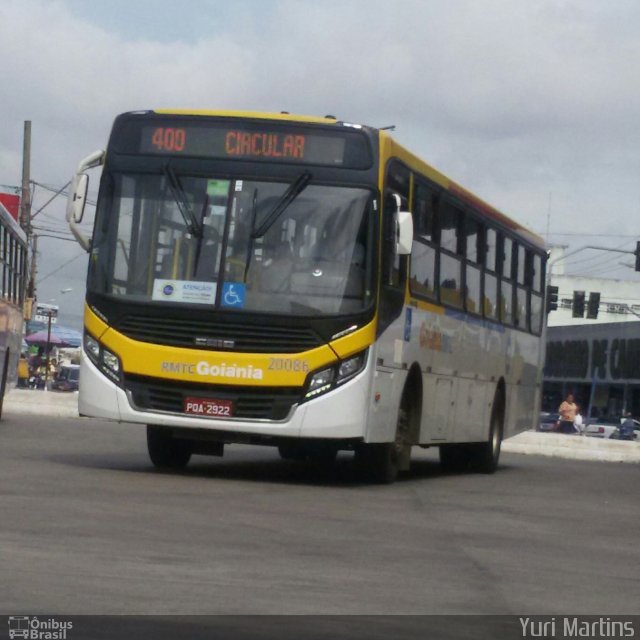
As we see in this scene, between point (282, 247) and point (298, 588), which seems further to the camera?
point (282, 247)

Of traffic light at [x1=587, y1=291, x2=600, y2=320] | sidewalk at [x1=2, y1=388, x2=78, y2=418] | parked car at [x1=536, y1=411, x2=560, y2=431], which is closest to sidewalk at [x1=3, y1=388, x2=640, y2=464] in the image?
sidewalk at [x1=2, y1=388, x2=78, y2=418]

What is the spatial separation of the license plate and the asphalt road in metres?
0.63

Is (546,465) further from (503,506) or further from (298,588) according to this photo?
(298,588)

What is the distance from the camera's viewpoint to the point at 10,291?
2712cm

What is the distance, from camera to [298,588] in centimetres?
877

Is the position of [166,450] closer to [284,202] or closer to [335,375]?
[335,375]

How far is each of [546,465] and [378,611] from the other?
Result: 20.6 meters

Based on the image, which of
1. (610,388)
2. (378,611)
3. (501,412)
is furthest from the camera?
(610,388)

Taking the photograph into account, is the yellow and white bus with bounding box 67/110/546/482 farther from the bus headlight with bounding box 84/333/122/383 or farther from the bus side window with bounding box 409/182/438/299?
the bus side window with bounding box 409/182/438/299

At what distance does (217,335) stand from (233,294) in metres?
0.39

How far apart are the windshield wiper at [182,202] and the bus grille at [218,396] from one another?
4.51 ft

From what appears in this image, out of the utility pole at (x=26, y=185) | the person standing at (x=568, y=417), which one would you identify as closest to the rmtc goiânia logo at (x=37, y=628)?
the person standing at (x=568, y=417)

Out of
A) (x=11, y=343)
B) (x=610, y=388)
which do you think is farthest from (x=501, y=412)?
(x=610, y=388)

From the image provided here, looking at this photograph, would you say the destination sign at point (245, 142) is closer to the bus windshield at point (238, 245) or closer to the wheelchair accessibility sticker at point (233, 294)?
the bus windshield at point (238, 245)
